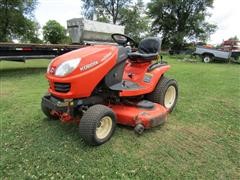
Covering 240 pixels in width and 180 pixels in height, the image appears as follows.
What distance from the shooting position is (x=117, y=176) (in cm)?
281

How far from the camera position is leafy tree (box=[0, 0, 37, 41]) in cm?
2736

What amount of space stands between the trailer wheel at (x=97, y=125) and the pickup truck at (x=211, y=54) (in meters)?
15.8

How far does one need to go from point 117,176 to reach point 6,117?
2.60m

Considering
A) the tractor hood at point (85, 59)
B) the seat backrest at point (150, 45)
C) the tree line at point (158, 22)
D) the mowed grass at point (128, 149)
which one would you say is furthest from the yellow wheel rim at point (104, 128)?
the tree line at point (158, 22)

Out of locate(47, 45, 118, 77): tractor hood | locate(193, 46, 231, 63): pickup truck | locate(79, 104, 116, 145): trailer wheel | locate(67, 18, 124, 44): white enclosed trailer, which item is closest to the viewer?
locate(79, 104, 116, 145): trailer wheel

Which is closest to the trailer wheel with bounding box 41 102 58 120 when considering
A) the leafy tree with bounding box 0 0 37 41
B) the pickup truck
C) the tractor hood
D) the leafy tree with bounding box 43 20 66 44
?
the tractor hood

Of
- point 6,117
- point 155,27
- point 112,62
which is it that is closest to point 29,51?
point 6,117

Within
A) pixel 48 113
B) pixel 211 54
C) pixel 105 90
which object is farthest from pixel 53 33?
pixel 105 90

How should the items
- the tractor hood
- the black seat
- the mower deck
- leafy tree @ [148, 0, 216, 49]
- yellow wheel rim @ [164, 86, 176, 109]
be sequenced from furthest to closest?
leafy tree @ [148, 0, 216, 49], yellow wheel rim @ [164, 86, 176, 109], the black seat, the mower deck, the tractor hood

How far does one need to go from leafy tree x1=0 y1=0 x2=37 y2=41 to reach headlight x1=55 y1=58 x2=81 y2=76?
27.0 m

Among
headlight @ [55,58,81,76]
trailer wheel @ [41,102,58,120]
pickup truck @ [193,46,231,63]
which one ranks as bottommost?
trailer wheel @ [41,102,58,120]

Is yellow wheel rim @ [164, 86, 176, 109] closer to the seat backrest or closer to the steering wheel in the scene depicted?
the seat backrest

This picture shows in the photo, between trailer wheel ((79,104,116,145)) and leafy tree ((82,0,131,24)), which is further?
leafy tree ((82,0,131,24))

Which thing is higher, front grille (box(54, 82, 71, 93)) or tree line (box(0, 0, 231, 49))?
tree line (box(0, 0, 231, 49))
